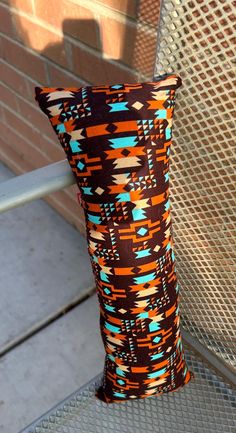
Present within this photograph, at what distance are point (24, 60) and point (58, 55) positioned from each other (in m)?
0.23

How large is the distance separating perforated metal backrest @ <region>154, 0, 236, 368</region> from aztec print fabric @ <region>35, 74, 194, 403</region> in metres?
0.05

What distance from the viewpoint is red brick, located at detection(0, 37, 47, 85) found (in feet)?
4.50

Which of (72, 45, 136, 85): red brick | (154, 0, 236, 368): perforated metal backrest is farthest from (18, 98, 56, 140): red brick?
(154, 0, 236, 368): perforated metal backrest

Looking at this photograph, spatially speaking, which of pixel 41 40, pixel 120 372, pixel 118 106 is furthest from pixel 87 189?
pixel 41 40

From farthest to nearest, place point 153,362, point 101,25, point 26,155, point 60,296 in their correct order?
1. point 26,155
2. point 60,296
3. point 101,25
4. point 153,362

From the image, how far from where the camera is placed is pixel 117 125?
60 centimetres

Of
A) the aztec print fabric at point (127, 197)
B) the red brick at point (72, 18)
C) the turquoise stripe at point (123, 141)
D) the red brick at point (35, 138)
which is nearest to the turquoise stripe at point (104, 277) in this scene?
the aztec print fabric at point (127, 197)

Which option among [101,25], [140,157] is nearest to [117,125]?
[140,157]

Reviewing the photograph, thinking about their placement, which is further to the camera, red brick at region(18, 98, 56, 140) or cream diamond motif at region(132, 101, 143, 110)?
red brick at region(18, 98, 56, 140)

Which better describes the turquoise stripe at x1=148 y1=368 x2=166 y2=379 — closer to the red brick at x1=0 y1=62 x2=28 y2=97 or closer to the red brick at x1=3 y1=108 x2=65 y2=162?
the red brick at x1=3 y1=108 x2=65 y2=162

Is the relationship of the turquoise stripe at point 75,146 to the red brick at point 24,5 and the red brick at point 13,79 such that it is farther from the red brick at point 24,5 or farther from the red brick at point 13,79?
the red brick at point 13,79

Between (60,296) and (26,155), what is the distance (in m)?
0.60

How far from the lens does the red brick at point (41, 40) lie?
1.23m

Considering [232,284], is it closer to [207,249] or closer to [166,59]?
[207,249]
